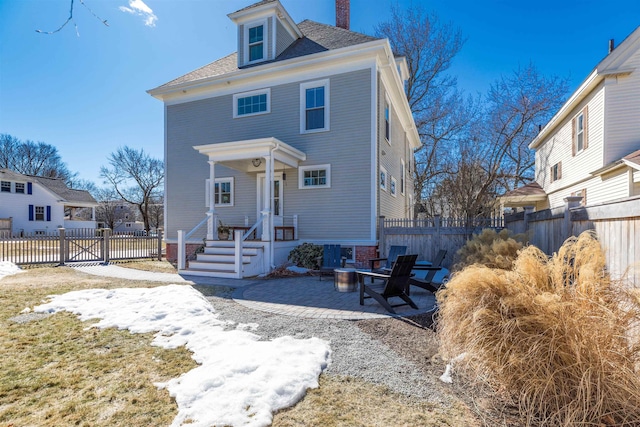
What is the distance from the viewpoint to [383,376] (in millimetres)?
2918

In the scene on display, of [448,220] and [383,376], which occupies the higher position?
[448,220]

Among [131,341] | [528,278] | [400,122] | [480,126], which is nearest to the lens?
[528,278]

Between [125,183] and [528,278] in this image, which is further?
[125,183]

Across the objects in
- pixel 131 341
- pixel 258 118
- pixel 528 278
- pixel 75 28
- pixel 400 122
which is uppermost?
pixel 400 122

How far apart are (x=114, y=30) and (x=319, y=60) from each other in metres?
7.50

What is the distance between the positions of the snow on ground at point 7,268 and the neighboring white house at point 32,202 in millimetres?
19906

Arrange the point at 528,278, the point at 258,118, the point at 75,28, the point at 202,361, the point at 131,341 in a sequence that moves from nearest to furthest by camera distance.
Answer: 1. the point at 528,278
2. the point at 75,28
3. the point at 202,361
4. the point at 131,341
5. the point at 258,118

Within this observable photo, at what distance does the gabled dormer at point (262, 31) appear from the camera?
11.2 m

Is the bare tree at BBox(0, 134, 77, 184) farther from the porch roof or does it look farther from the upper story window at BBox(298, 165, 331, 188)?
the upper story window at BBox(298, 165, 331, 188)

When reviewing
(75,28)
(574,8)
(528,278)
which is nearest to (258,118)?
(75,28)

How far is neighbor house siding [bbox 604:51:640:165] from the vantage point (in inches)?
404

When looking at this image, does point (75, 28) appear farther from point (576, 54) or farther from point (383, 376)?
point (576, 54)

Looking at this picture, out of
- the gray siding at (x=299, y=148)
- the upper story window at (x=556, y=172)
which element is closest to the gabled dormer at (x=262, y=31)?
the gray siding at (x=299, y=148)

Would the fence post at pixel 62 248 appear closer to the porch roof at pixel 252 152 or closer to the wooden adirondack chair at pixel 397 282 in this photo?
the porch roof at pixel 252 152
